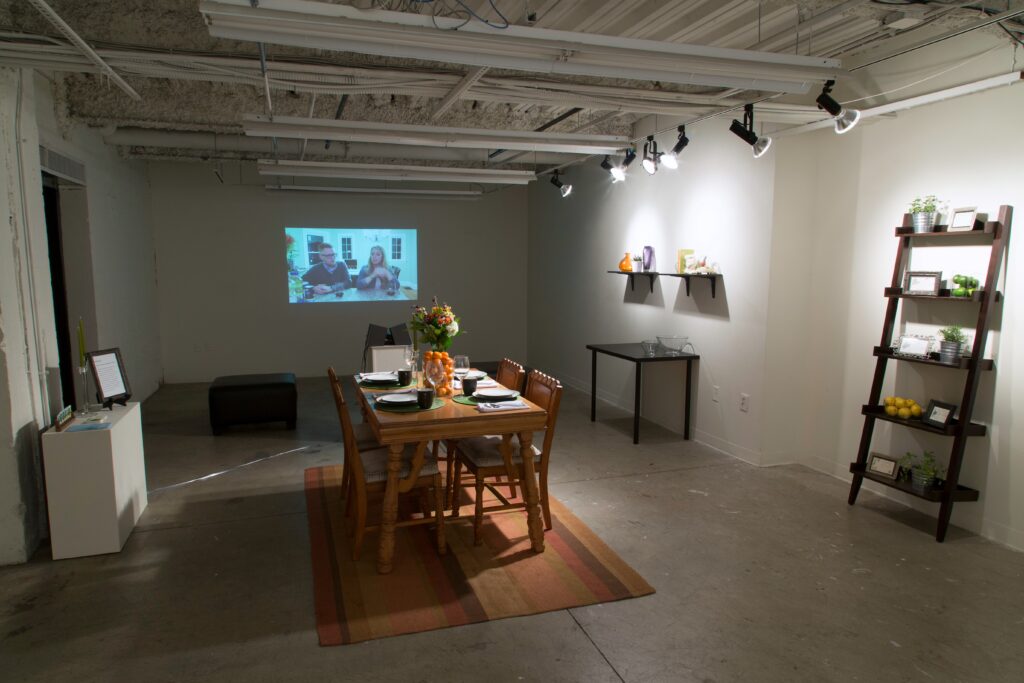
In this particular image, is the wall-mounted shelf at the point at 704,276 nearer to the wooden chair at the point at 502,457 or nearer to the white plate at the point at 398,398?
the wooden chair at the point at 502,457

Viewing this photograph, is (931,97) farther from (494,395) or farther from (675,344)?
(494,395)

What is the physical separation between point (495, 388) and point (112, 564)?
219cm

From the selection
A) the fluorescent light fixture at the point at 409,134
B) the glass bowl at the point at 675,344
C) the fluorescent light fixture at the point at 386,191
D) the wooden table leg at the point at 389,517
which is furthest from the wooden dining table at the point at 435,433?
the fluorescent light fixture at the point at 386,191

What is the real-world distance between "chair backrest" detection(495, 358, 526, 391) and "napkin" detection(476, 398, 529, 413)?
0.59m

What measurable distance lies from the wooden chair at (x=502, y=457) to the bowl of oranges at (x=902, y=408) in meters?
2.05

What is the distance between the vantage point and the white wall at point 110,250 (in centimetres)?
527

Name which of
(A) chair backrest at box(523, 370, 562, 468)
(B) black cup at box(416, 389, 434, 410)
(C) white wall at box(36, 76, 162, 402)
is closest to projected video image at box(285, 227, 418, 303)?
(C) white wall at box(36, 76, 162, 402)

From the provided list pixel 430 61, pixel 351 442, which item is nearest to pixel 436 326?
pixel 351 442

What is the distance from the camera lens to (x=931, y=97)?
142 inches

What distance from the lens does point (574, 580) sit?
10.2 ft

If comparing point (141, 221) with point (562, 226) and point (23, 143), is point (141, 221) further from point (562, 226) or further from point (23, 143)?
point (562, 226)

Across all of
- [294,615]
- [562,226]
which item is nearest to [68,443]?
[294,615]

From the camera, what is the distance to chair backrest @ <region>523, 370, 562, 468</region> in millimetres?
3402

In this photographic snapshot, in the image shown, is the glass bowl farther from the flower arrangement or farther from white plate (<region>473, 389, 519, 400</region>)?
the flower arrangement
